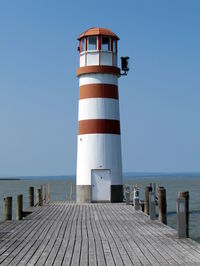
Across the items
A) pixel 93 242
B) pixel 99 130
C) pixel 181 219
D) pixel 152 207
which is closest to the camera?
pixel 93 242

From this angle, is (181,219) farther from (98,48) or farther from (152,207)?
(98,48)

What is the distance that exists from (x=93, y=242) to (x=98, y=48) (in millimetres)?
14926

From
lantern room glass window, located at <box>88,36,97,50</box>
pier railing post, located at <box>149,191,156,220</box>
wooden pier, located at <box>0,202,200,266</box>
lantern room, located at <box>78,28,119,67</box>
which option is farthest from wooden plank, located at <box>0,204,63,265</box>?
lantern room glass window, located at <box>88,36,97,50</box>

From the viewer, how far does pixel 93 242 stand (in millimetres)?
11680

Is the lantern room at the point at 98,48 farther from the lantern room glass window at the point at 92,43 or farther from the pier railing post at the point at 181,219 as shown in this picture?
the pier railing post at the point at 181,219

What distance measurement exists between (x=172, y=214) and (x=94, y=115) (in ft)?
50.4

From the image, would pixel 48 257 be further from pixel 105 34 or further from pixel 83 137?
pixel 105 34

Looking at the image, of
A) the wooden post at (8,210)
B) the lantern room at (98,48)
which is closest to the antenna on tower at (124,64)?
the lantern room at (98,48)

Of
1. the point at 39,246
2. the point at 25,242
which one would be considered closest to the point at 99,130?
the point at 25,242

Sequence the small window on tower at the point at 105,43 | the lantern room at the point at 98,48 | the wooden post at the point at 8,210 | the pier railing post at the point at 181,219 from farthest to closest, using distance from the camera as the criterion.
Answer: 1. the small window on tower at the point at 105,43
2. the lantern room at the point at 98,48
3. the wooden post at the point at 8,210
4. the pier railing post at the point at 181,219

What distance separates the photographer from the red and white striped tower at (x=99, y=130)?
78.7ft

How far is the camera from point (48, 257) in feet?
32.4

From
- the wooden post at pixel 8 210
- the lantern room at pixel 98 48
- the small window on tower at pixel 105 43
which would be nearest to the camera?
the wooden post at pixel 8 210

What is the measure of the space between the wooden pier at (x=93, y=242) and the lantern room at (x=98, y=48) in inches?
397
